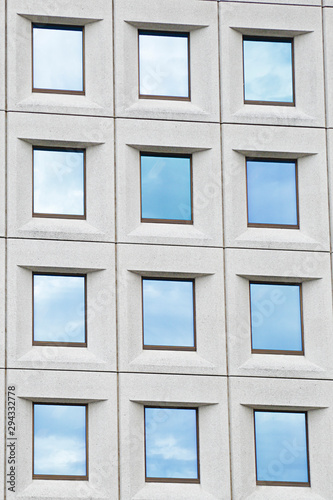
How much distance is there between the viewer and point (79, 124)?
37.7m

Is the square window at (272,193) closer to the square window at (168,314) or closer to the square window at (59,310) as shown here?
the square window at (168,314)

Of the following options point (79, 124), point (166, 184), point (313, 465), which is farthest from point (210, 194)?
point (313, 465)

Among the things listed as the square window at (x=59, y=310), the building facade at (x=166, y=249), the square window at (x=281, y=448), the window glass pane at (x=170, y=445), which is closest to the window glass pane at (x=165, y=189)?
the building facade at (x=166, y=249)

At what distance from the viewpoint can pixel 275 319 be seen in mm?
37750

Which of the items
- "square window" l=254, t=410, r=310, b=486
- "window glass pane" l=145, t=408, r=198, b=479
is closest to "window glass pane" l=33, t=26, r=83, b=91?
"window glass pane" l=145, t=408, r=198, b=479

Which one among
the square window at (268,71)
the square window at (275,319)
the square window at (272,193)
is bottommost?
the square window at (275,319)

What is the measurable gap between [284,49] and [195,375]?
Result: 9286mm

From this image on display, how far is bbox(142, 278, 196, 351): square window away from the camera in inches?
1463

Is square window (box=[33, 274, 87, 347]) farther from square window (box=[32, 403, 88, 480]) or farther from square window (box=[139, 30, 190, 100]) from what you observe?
square window (box=[139, 30, 190, 100])

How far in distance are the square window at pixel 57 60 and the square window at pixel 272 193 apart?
502cm

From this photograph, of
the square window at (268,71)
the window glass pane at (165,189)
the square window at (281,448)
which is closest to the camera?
the square window at (281,448)

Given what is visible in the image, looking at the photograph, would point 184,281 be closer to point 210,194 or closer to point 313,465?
point 210,194

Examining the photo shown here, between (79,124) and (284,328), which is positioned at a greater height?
(79,124)

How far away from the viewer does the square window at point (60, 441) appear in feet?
118
